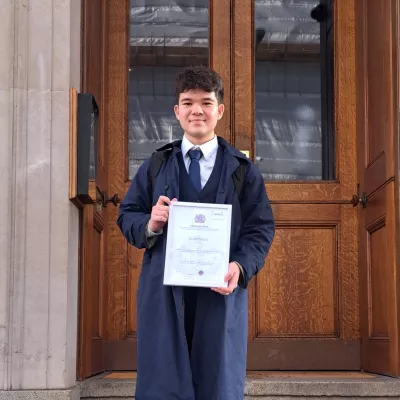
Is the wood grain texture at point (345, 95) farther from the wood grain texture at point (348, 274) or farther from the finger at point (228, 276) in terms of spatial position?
the finger at point (228, 276)

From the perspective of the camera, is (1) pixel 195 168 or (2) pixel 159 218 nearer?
(2) pixel 159 218

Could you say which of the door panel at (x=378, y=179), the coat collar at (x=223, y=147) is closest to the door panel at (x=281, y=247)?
the door panel at (x=378, y=179)

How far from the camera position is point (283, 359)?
5.87 meters

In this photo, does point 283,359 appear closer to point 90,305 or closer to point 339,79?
point 90,305

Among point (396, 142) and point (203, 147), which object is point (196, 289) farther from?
point (396, 142)

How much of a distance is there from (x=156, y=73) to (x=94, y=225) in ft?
3.83

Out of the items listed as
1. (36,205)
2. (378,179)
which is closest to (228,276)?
(36,205)

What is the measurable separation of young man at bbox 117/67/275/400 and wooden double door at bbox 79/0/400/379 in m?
1.92

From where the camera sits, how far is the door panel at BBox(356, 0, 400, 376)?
5285 millimetres

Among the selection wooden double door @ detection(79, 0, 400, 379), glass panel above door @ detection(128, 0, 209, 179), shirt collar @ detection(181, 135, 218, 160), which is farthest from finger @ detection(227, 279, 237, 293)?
glass panel above door @ detection(128, 0, 209, 179)

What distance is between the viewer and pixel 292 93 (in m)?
6.09

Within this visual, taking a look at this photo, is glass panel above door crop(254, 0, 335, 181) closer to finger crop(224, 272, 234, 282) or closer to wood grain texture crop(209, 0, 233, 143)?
wood grain texture crop(209, 0, 233, 143)

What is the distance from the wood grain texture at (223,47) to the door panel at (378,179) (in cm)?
81

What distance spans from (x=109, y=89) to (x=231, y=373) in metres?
2.81
